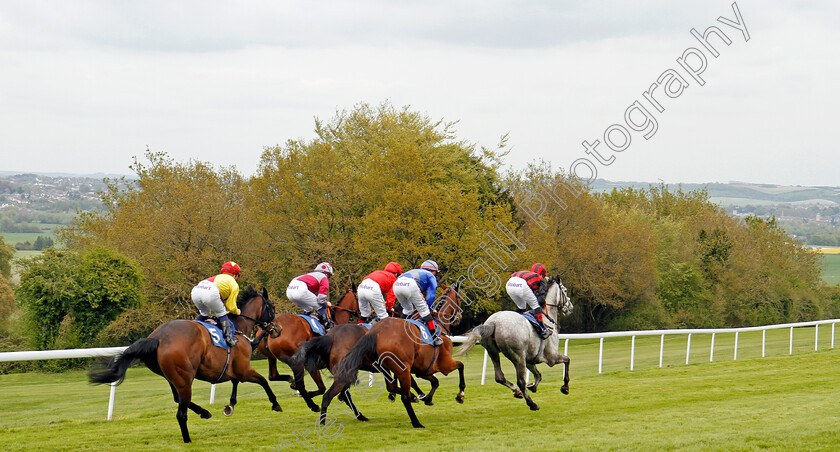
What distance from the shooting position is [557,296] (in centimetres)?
974

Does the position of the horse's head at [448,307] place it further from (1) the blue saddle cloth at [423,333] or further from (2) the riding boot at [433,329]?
(1) the blue saddle cloth at [423,333]

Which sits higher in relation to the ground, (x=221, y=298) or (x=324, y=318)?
(x=221, y=298)

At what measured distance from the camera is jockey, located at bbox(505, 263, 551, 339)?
9383 mm

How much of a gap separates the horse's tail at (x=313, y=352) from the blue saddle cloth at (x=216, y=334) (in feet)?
2.54

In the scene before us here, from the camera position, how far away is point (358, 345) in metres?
7.41

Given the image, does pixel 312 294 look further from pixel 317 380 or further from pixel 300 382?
pixel 300 382

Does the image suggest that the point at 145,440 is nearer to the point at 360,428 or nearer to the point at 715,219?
the point at 360,428

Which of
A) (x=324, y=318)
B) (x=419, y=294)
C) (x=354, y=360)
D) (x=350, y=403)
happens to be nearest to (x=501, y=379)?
(x=419, y=294)

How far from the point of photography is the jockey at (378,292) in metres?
8.77

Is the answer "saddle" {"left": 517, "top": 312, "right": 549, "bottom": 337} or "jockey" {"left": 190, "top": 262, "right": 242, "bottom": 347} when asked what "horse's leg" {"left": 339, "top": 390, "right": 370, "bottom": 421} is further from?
"saddle" {"left": 517, "top": 312, "right": 549, "bottom": 337}

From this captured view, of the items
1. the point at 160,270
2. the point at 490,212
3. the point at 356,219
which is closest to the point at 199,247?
the point at 160,270

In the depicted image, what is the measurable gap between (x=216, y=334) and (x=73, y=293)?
52.0 feet

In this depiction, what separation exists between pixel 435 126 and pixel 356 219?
346 inches

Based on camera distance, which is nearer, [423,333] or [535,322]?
[423,333]
